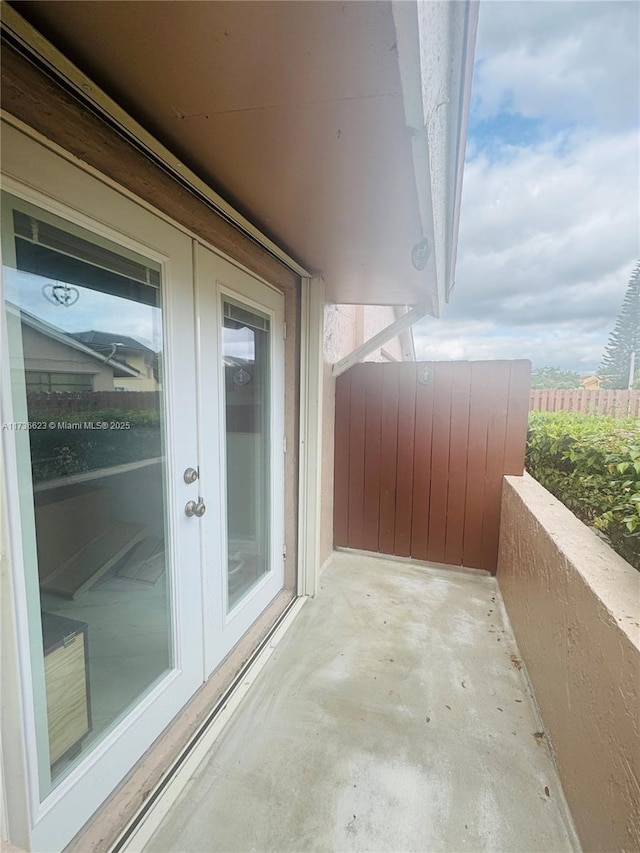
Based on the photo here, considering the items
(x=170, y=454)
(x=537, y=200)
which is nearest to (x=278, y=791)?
(x=170, y=454)

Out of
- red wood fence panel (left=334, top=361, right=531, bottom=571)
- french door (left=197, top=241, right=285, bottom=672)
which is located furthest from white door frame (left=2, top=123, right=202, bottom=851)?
red wood fence panel (left=334, top=361, right=531, bottom=571)

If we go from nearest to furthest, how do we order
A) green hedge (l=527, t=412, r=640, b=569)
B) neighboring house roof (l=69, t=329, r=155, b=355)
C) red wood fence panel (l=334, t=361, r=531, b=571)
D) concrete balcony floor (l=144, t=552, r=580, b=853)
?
1. neighboring house roof (l=69, t=329, r=155, b=355)
2. concrete balcony floor (l=144, t=552, r=580, b=853)
3. green hedge (l=527, t=412, r=640, b=569)
4. red wood fence panel (l=334, t=361, r=531, b=571)

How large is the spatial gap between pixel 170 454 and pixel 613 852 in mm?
1889

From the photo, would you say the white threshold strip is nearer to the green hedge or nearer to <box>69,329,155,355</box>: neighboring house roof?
<box>69,329,155,355</box>: neighboring house roof

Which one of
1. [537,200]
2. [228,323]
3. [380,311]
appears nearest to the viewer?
[228,323]

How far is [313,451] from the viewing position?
9.05ft

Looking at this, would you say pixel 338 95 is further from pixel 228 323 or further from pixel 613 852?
pixel 613 852

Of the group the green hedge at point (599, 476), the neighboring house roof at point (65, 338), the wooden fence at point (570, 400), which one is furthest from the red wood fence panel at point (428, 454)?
the neighboring house roof at point (65, 338)

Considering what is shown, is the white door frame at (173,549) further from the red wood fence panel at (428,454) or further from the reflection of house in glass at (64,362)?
the red wood fence panel at (428,454)

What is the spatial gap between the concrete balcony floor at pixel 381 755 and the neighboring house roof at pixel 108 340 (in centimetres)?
168

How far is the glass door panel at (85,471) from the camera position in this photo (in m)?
1.00

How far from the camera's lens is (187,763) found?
1469mm

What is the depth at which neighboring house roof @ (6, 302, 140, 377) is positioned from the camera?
3.18 feet

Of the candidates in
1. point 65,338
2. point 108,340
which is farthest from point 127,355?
point 65,338
